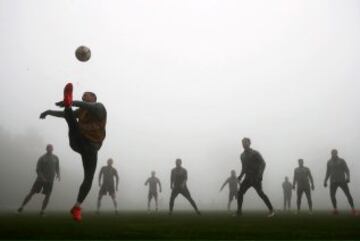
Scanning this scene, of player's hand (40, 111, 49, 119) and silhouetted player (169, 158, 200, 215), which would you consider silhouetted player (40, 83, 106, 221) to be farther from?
silhouetted player (169, 158, 200, 215)

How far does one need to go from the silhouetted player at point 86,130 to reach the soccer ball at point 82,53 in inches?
66.7

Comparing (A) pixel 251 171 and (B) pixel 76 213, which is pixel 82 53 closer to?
(B) pixel 76 213

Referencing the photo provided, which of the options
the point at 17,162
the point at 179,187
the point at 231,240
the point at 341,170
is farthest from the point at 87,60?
the point at 17,162

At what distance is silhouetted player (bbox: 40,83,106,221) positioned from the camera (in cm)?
660

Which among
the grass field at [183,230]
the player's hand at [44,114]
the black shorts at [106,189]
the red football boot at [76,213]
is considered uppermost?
the player's hand at [44,114]

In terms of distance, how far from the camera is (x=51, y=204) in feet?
198

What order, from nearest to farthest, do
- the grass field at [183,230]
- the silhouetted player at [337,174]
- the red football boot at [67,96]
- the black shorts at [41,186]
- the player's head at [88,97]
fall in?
the grass field at [183,230] → the red football boot at [67,96] → the player's head at [88,97] → the black shorts at [41,186] → the silhouetted player at [337,174]

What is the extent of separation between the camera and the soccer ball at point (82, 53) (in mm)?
8500

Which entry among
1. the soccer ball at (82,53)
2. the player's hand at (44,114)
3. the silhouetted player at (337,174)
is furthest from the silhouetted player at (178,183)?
the player's hand at (44,114)

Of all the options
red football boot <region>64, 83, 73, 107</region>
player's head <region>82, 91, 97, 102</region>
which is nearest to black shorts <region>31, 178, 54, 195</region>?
player's head <region>82, 91, 97, 102</region>

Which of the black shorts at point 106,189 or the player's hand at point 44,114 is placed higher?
the player's hand at point 44,114

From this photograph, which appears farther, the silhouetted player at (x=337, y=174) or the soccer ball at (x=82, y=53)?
the silhouetted player at (x=337, y=174)

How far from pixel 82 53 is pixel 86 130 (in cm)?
231

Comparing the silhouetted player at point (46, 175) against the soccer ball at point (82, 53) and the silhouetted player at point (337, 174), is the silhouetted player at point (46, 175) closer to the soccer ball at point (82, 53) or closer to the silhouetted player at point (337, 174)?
the soccer ball at point (82, 53)
